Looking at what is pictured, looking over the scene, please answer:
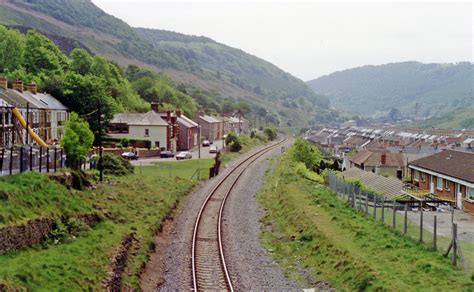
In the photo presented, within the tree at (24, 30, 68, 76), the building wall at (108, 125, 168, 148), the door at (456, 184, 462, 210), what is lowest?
the door at (456, 184, 462, 210)

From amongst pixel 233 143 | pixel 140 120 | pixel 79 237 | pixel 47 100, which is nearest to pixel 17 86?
pixel 47 100

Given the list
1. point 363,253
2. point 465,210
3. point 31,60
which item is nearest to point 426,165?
point 465,210

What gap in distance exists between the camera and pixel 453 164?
4088cm

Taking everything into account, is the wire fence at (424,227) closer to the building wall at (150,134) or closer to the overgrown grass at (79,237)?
the overgrown grass at (79,237)

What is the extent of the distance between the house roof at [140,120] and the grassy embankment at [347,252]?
46480 millimetres

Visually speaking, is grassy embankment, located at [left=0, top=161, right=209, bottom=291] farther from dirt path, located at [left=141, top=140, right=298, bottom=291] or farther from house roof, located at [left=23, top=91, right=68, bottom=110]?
house roof, located at [left=23, top=91, right=68, bottom=110]

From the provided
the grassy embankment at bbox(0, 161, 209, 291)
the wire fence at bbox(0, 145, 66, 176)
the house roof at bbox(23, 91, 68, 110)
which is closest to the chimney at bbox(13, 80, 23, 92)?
the house roof at bbox(23, 91, 68, 110)

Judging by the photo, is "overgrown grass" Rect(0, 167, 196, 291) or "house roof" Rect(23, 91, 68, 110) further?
"house roof" Rect(23, 91, 68, 110)

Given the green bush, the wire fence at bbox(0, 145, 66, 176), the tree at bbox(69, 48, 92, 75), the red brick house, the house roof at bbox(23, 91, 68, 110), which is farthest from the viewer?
the tree at bbox(69, 48, 92, 75)

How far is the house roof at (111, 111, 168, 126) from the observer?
251 feet

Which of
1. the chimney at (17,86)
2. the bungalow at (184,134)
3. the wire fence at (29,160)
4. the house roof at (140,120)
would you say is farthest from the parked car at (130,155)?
the wire fence at (29,160)

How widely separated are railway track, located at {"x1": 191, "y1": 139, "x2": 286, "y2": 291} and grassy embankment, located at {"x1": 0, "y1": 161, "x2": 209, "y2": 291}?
6.70 feet

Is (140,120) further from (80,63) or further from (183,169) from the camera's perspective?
(80,63)

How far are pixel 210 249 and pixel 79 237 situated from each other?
5537mm
